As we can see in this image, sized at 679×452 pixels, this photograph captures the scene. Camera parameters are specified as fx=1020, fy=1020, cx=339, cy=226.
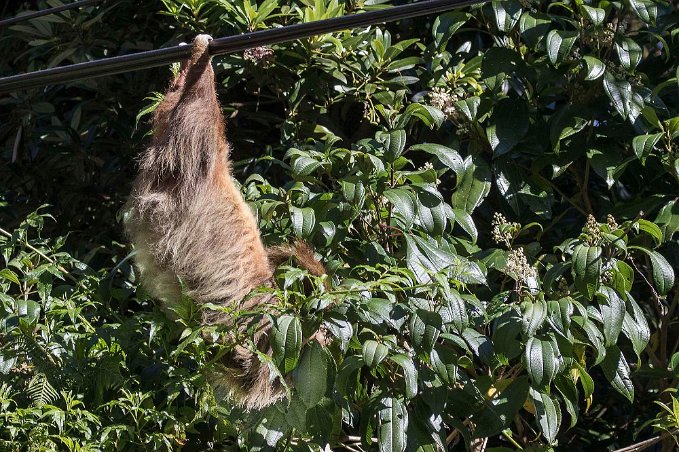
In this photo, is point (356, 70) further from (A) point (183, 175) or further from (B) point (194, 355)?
(B) point (194, 355)

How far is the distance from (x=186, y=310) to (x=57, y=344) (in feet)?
1.72

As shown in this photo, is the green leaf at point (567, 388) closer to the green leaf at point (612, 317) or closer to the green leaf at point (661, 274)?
the green leaf at point (612, 317)

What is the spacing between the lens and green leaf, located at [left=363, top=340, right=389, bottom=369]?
2.68m

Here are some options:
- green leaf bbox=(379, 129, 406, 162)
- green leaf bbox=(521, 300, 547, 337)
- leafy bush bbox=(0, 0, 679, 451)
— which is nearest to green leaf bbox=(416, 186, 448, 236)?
leafy bush bbox=(0, 0, 679, 451)

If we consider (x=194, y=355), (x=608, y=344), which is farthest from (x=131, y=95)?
(x=608, y=344)

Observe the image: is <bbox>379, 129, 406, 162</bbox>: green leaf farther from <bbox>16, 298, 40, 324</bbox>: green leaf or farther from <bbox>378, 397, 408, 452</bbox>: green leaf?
<bbox>16, 298, 40, 324</bbox>: green leaf

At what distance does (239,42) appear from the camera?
2.87 m

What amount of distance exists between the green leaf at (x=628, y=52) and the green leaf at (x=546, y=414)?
130 cm

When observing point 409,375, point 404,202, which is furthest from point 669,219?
point 409,375

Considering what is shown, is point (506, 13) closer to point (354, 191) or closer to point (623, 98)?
point (623, 98)

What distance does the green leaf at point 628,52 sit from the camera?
3654 mm

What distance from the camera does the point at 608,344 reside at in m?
2.94

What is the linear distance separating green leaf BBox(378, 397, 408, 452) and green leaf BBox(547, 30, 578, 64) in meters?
1.39

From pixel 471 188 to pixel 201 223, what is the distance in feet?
3.35
